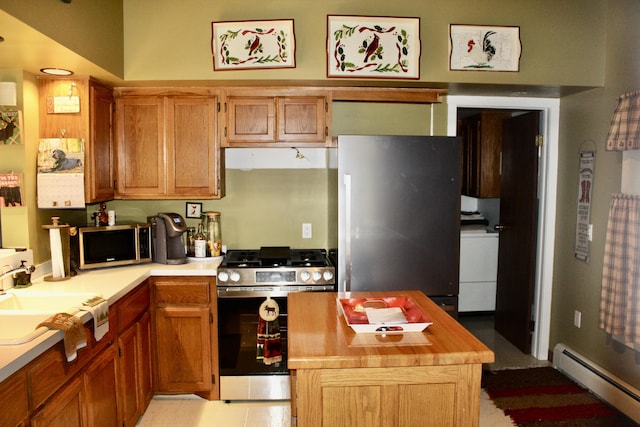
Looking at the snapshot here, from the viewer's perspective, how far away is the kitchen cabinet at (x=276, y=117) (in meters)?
3.04

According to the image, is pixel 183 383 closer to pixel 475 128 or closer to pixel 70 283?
pixel 70 283

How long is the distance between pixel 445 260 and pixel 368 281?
50 centimetres

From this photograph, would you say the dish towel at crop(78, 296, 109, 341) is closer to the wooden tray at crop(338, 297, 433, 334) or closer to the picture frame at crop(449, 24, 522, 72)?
the wooden tray at crop(338, 297, 433, 334)

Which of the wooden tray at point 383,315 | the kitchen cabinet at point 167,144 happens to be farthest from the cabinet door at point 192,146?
the wooden tray at point 383,315

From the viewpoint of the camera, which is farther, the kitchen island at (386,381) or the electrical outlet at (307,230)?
the electrical outlet at (307,230)

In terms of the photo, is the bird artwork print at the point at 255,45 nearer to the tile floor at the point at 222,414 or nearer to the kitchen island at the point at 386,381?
the kitchen island at the point at 386,381

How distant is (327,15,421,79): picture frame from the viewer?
2793mm

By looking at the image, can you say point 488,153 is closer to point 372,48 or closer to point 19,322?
point 372,48

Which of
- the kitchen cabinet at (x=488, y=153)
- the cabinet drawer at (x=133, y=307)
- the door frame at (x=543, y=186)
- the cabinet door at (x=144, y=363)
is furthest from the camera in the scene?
the kitchen cabinet at (x=488, y=153)

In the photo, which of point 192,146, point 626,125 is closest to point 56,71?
point 192,146

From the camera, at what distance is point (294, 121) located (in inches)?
121

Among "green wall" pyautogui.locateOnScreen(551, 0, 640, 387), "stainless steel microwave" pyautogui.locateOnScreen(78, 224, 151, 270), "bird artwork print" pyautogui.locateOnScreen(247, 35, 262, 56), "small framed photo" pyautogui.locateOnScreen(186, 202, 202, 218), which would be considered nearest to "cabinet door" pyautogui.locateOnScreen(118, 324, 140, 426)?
"stainless steel microwave" pyautogui.locateOnScreen(78, 224, 151, 270)

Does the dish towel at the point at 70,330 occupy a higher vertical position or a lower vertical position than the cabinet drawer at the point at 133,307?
higher

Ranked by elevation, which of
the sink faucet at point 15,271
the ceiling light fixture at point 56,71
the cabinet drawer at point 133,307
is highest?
the ceiling light fixture at point 56,71
